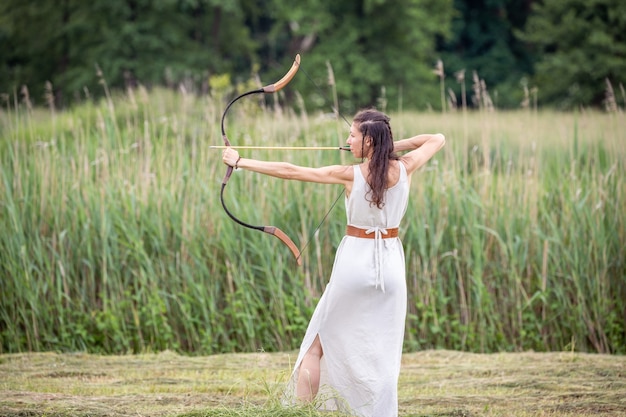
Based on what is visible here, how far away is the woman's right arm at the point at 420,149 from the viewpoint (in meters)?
3.83

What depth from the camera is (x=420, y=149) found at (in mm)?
3906

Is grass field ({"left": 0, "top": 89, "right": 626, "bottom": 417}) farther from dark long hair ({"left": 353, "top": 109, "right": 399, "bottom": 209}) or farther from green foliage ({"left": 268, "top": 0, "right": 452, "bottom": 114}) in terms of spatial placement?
green foliage ({"left": 268, "top": 0, "right": 452, "bottom": 114})

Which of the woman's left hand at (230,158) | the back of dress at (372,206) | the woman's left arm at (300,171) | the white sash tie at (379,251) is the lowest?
the white sash tie at (379,251)

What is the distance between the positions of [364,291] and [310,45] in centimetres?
2109

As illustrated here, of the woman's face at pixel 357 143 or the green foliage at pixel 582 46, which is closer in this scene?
the woman's face at pixel 357 143

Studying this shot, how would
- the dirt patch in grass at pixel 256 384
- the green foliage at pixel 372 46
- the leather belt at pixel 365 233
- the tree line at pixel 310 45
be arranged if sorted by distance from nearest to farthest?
1. the leather belt at pixel 365 233
2. the dirt patch in grass at pixel 256 384
3. the tree line at pixel 310 45
4. the green foliage at pixel 372 46

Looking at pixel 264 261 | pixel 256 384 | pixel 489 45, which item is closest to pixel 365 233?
pixel 256 384

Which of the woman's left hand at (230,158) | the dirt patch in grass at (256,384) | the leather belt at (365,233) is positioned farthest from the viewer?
the dirt patch in grass at (256,384)

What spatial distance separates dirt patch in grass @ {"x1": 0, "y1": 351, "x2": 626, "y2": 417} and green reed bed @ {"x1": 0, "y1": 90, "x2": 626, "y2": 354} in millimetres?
433

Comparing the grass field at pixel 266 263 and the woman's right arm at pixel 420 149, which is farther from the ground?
the woman's right arm at pixel 420 149

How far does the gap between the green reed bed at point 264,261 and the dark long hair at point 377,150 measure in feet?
7.32

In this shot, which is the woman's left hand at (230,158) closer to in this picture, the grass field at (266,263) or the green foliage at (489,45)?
the grass field at (266,263)

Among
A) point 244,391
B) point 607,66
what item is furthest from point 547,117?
point 244,391

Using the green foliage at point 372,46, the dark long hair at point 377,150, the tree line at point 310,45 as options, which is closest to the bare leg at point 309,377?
the dark long hair at point 377,150
